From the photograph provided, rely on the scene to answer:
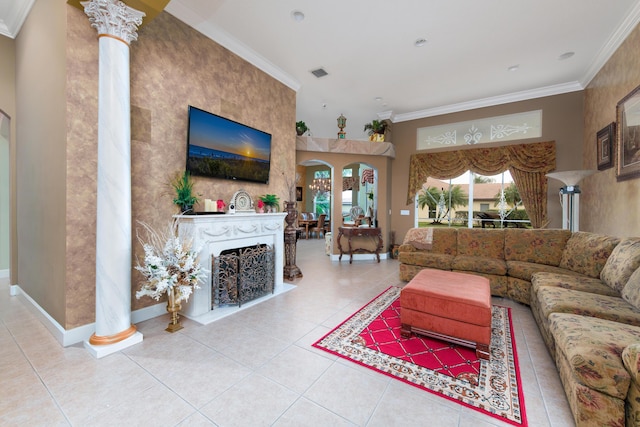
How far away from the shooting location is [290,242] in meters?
4.36

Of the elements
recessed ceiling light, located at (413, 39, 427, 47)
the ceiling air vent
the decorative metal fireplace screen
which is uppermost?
the ceiling air vent

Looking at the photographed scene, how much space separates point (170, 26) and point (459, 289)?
13.6 ft

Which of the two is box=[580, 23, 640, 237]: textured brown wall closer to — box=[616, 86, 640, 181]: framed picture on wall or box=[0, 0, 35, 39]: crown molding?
box=[616, 86, 640, 181]: framed picture on wall

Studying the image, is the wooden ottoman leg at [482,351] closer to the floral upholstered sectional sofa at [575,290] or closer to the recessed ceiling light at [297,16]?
the floral upholstered sectional sofa at [575,290]

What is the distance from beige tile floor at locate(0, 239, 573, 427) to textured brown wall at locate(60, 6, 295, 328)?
1.95ft

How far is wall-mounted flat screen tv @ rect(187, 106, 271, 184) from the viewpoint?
309 centimetres

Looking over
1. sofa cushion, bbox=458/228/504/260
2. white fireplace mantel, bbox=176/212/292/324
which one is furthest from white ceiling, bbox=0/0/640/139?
sofa cushion, bbox=458/228/504/260

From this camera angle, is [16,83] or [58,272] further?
[16,83]

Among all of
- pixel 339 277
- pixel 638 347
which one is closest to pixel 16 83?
pixel 339 277

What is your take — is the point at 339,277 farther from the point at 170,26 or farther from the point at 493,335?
the point at 170,26

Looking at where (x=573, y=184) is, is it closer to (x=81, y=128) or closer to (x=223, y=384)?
(x=223, y=384)

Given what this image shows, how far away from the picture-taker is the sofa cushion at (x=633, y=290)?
205 centimetres

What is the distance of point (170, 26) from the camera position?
2934mm

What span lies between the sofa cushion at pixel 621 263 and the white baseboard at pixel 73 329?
4600 mm
